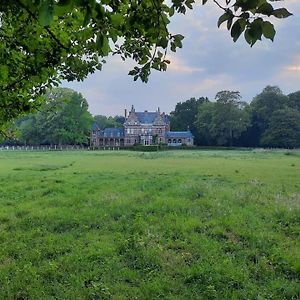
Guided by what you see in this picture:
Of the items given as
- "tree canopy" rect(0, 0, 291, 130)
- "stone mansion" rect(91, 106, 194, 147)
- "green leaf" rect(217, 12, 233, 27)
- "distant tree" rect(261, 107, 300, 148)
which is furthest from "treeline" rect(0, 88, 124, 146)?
"green leaf" rect(217, 12, 233, 27)

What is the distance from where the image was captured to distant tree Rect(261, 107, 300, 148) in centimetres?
9119

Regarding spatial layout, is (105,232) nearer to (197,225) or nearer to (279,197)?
(197,225)

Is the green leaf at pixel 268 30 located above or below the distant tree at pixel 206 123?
below

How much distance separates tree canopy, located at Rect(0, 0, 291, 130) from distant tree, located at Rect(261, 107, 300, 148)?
9049cm

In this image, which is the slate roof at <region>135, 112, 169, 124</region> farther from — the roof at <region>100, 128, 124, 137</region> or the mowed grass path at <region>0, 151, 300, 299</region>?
the mowed grass path at <region>0, 151, 300, 299</region>

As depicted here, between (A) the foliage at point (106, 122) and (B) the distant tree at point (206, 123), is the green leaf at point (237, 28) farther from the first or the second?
(A) the foliage at point (106, 122)

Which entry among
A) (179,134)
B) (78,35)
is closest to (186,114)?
(179,134)

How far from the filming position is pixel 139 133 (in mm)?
118250

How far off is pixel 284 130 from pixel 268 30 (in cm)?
9410

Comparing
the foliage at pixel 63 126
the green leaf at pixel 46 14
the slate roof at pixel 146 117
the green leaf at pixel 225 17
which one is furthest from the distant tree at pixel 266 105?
the green leaf at pixel 46 14

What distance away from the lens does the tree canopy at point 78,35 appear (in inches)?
83.7

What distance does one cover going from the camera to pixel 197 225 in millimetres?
10148

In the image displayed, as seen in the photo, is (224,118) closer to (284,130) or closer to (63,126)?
(284,130)

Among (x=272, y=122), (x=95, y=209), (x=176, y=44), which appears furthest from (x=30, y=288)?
(x=272, y=122)
